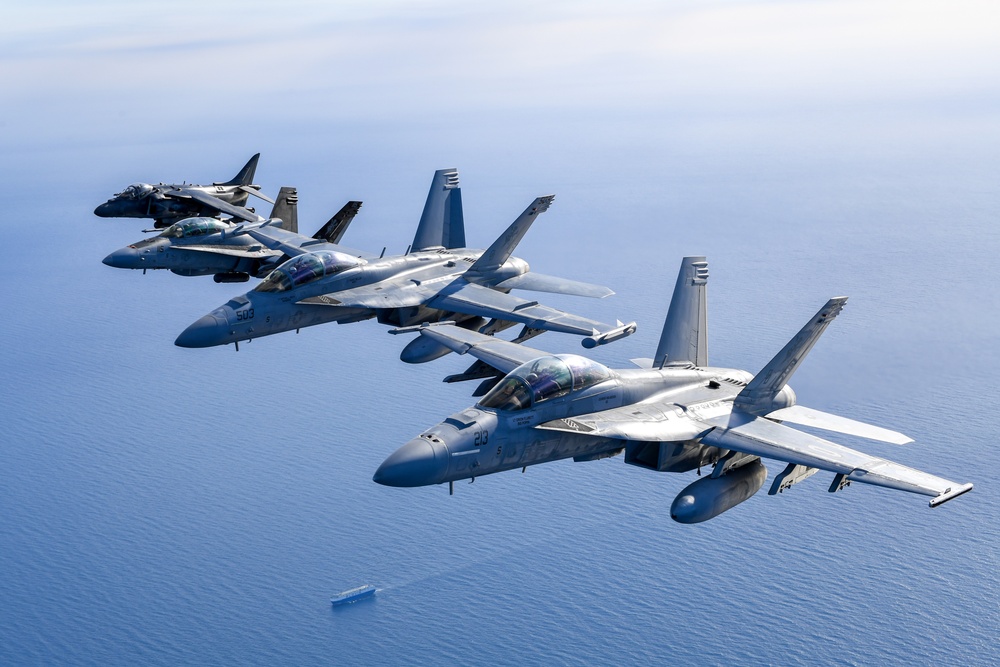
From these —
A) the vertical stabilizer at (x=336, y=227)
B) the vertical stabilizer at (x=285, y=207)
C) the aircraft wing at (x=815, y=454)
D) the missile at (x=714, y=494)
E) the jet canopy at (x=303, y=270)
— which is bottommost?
Result: the missile at (x=714, y=494)

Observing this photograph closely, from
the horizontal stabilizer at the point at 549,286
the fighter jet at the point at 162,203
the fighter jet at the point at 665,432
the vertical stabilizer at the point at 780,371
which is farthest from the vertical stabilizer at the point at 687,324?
the fighter jet at the point at 162,203

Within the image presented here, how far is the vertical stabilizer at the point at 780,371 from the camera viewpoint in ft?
112

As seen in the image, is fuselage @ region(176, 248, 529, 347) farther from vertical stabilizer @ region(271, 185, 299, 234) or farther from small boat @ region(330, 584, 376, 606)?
small boat @ region(330, 584, 376, 606)

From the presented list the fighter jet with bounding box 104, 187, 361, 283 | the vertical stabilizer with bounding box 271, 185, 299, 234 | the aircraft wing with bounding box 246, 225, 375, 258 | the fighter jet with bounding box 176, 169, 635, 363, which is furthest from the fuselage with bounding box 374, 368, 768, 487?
the vertical stabilizer with bounding box 271, 185, 299, 234

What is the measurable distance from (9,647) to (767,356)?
317 feet

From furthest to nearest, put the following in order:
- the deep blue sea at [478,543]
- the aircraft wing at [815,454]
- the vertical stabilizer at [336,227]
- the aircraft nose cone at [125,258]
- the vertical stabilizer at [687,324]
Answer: the deep blue sea at [478,543], the vertical stabilizer at [336,227], the aircraft nose cone at [125,258], the vertical stabilizer at [687,324], the aircraft wing at [815,454]

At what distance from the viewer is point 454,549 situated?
116 m

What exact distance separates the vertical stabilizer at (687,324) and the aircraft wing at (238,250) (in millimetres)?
26349

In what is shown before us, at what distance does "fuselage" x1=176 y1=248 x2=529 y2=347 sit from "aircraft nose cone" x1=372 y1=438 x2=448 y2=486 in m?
17.7

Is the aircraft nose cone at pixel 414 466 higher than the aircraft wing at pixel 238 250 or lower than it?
lower

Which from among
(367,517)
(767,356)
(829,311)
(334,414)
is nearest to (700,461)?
(829,311)

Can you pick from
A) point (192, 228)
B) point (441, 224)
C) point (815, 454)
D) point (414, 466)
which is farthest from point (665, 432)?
point (192, 228)

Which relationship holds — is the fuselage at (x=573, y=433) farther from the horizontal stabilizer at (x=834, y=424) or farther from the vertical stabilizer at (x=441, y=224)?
the vertical stabilizer at (x=441, y=224)

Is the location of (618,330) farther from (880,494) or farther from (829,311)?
(880,494)
